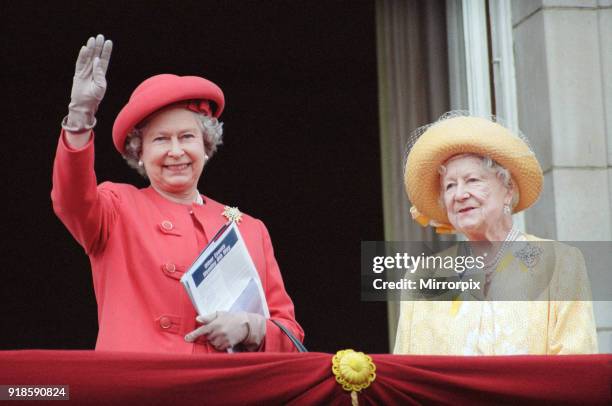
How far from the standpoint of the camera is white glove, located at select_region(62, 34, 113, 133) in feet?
12.0

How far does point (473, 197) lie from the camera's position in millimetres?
4176

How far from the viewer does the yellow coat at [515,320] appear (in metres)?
3.94

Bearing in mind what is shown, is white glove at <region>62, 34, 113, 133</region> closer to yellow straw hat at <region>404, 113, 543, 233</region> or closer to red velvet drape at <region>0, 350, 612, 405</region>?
red velvet drape at <region>0, 350, 612, 405</region>

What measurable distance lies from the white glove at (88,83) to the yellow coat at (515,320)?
118 centimetres

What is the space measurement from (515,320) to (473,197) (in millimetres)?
414

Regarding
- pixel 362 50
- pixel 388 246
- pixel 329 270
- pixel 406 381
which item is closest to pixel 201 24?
pixel 362 50

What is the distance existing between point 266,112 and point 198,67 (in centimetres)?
65

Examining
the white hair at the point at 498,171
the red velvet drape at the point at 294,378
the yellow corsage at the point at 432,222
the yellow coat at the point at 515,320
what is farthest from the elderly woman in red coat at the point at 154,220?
the white hair at the point at 498,171

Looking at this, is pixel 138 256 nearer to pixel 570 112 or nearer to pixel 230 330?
pixel 230 330

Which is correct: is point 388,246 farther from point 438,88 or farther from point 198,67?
point 198,67

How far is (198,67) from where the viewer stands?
337 inches

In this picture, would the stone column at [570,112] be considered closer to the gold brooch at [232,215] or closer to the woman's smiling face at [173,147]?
the gold brooch at [232,215]

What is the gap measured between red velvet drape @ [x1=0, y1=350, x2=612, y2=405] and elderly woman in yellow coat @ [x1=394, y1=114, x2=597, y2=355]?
0.93 feet

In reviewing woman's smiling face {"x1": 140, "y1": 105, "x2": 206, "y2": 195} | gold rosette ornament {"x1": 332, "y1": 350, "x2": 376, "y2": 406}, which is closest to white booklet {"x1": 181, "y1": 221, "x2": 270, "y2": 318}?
woman's smiling face {"x1": 140, "y1": 105, "x2": 206, "y2": 195}
